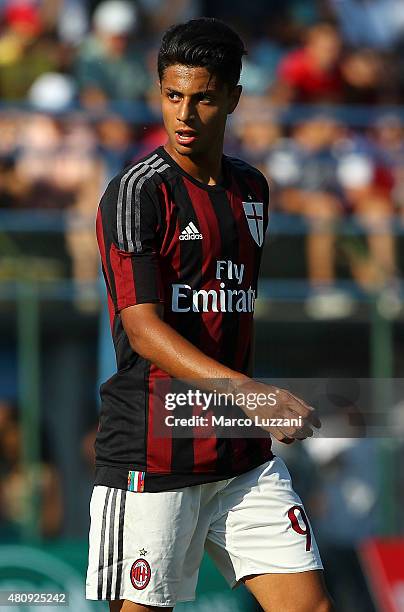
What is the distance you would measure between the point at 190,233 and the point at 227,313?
0.89 ft

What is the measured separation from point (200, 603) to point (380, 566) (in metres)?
1.14

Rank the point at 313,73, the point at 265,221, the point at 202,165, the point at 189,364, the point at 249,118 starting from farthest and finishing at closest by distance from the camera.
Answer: the point at 313,73, the point at 249,118, the point at 265,221, the point at 202,165, the point at 189,364

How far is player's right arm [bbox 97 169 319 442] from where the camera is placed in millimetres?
3363

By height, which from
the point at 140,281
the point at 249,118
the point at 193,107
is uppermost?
the point at 249,118

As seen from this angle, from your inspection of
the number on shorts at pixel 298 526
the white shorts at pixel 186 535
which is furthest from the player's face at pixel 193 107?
the number on shorts at pixel 298 526

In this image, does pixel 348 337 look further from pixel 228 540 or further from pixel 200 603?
pixel 228 540

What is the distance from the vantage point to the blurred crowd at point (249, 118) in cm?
818

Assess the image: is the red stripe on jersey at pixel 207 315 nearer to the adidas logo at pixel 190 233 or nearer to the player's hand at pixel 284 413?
the adidas logo at pixel 190 233

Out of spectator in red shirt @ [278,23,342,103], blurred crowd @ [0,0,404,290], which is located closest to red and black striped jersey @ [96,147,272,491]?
blurred crowd @ [0,0,404,290]

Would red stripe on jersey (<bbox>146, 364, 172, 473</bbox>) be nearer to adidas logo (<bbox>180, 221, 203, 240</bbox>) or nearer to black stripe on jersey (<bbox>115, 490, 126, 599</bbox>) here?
black stripe on jersey (<bbox>115, 490, 126, 599</bbox>)

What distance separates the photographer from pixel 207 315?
3600 mm

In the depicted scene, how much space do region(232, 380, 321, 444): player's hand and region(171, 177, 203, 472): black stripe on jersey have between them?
15.3 inches
